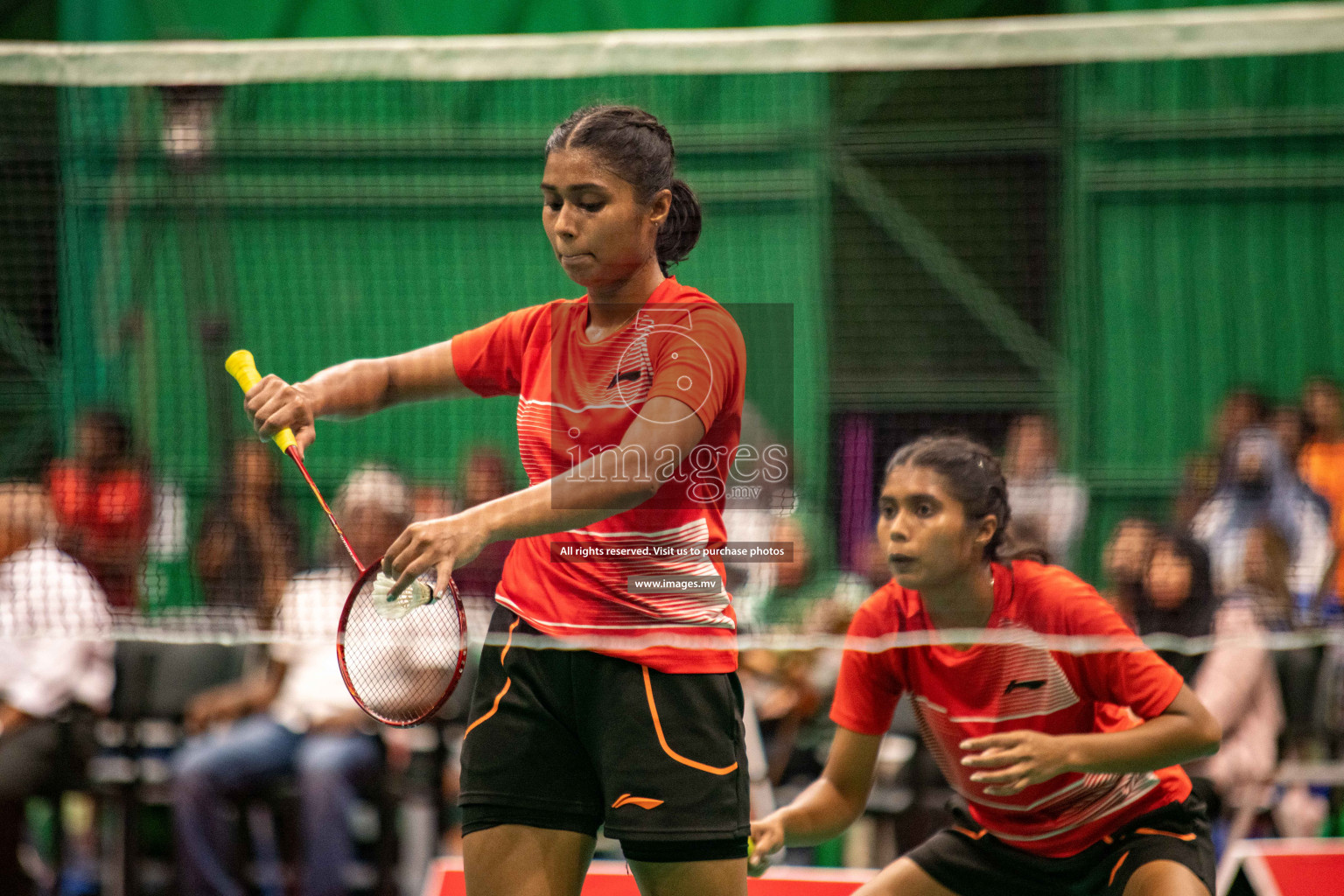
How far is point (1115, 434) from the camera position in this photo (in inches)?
179

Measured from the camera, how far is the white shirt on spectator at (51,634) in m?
4.38

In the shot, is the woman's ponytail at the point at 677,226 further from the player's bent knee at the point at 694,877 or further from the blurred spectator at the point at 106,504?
the blurred spectator at the point at 106,504

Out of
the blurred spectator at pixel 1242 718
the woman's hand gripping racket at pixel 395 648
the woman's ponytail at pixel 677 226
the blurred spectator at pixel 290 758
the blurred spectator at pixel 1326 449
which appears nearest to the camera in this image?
the woman's ponytail at pixel 677 226

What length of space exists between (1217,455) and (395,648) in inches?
112

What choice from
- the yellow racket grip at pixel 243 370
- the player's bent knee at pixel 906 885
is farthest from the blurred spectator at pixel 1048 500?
the yellow racket grip at pixel 243 370

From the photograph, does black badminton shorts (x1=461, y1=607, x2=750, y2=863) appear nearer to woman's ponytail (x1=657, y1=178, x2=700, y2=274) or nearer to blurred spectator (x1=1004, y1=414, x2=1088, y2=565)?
woman's ponytail (x1=657, y1=178, x2=700, y2=274)

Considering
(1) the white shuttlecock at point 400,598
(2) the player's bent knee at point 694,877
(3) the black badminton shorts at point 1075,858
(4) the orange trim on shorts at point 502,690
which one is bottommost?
(3) the black badminton shorts at point 1075,858

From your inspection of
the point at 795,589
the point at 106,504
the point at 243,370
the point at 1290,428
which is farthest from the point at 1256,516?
the point at 106,504

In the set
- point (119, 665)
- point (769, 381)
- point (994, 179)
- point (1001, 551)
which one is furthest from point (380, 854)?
point (994, 179)

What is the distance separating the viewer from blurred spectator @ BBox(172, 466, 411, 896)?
4699 millimetres

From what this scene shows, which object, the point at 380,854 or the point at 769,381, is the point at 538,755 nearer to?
the point at 769,381

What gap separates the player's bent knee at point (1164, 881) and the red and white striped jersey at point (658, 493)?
1.10 m

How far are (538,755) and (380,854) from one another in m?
2.56

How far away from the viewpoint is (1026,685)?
3.13 m
